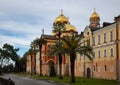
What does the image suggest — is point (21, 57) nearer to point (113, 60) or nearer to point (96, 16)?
point (96, 16)

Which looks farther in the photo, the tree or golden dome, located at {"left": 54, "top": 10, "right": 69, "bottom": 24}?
the tree

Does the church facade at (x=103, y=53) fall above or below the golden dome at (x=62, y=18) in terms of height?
below

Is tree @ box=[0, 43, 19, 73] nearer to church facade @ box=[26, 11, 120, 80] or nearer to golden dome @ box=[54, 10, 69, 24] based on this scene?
golden dome @ box=[54, 10, 69, 24]

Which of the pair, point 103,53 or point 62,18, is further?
point 62,18

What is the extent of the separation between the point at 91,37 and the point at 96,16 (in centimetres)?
1933

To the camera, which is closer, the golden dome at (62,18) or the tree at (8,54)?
the golden dome at (62,18)

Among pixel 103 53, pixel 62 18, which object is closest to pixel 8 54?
pixel 62 18

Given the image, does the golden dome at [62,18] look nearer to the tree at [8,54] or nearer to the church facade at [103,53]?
the church facade at [103,53]

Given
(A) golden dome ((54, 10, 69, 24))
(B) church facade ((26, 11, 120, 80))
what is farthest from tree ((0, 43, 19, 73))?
(B) church facade ((26, 11, 120, 80))

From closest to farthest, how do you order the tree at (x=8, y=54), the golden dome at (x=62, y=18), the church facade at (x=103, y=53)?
the church facade at (x=103, y=53) → the golden dome at (x=62, y=18) → the tree at (x=8, y=54)

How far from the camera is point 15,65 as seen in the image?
168125 mm

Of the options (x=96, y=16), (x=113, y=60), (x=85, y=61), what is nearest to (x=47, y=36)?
(x=96, y=16)

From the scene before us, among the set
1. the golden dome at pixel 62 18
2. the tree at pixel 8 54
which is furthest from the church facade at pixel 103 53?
the tree at pixel 8 54

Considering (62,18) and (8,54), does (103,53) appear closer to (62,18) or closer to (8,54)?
(62,18)
